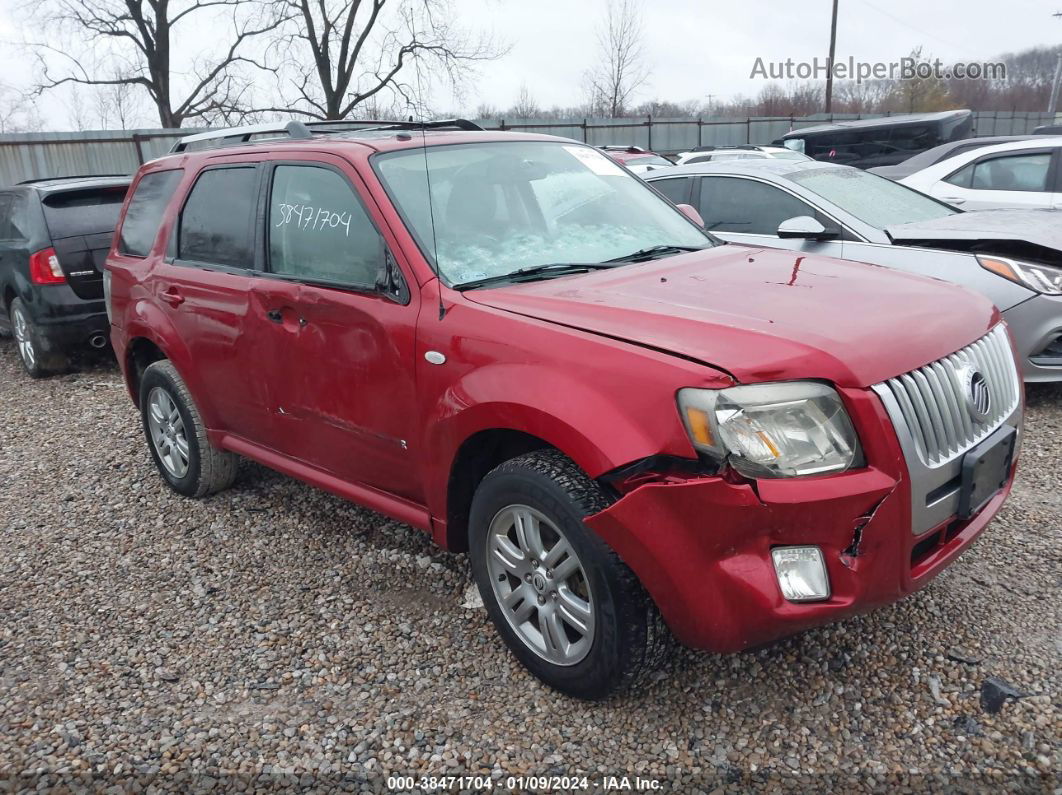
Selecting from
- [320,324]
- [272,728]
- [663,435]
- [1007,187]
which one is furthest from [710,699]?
[1007,187]

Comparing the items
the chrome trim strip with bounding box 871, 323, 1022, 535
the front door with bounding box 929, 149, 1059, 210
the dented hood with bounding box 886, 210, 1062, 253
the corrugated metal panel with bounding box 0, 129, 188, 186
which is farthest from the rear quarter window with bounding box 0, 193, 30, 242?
the front door with bounding box 929, 149, 1059, 210

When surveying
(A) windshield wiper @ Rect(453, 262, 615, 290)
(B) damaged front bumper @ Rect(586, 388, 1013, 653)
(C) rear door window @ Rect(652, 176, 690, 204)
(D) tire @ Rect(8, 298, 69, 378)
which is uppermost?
(C) rear door window @ Rect(652, 176, 690, 204)

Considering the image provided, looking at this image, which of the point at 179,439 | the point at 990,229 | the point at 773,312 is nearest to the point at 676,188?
the point at 990,229

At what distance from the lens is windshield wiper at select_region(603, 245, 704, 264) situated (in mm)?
3309

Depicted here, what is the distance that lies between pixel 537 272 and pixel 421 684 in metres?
1.52

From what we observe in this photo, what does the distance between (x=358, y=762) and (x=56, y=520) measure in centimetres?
287

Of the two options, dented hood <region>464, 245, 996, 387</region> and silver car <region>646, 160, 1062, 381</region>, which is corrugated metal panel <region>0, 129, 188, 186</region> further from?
dented hood <region>464, 245, 996, 387</region>

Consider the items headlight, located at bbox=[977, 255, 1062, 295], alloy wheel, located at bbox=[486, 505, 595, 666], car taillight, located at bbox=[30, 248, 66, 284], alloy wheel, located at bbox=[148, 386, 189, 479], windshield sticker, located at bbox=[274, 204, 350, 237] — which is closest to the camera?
alloy wheel, located at bbox=[486, 505, 595, 666]

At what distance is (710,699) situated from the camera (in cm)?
271

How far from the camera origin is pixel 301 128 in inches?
156

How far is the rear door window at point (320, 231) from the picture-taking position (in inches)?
125

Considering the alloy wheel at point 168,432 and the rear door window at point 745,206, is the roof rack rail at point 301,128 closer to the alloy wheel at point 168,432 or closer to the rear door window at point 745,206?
the alloy wheel at point 168,432

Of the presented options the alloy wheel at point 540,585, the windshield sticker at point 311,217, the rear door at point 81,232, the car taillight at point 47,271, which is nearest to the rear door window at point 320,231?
the windshield sticker at point 311,217

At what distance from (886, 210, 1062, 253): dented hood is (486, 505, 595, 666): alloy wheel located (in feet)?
13.0
